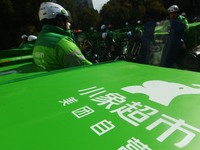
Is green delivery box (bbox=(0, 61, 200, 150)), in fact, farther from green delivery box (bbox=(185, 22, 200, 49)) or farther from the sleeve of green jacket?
green delivery box (bbox=(185, 22, 200, 49))

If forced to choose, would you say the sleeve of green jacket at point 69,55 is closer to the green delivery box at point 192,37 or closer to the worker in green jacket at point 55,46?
the worker in green jacket at point 55,46

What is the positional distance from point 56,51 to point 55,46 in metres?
0.06

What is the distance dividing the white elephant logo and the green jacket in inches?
49.5

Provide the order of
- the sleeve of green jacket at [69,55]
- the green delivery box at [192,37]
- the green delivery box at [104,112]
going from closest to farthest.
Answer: the green delivery box at [104,112], the sleeve of green jacket at [69,55], the green delivery box at [192,37]

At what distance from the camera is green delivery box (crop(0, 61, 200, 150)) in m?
0.89

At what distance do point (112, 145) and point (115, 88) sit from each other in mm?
608

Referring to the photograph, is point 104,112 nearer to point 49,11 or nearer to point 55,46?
point 55,46

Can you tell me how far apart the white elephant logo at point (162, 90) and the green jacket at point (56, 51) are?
4.12 ft

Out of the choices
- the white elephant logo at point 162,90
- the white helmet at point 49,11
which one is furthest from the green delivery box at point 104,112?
the white helmet at point 49,11

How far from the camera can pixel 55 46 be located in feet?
8.72

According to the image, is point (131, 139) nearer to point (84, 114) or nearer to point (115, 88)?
point (84, 114)

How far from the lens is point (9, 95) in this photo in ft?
4.75

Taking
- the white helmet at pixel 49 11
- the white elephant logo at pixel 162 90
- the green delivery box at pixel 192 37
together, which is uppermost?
the white helmet at pixel 49 11

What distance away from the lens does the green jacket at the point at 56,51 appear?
8.54ft
